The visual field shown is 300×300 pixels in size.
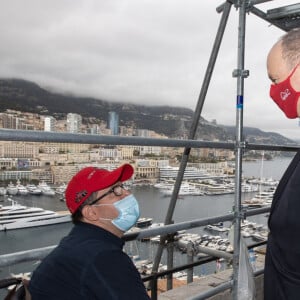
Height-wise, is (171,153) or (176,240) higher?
(171,153)

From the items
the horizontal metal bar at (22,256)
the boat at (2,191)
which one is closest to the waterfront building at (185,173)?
the boat at (2,191)

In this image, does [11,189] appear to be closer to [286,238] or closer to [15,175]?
[15,175]

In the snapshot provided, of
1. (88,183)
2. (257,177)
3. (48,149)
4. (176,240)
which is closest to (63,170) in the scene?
(48,149)

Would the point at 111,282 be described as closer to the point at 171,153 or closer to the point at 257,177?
the point at 171,153

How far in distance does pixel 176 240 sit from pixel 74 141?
5.26 ft

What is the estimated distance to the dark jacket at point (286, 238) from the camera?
86 cm

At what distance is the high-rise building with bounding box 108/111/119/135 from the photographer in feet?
6.56

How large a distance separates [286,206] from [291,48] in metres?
0.40

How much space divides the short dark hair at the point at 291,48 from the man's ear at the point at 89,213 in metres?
0.88

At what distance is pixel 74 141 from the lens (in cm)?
139

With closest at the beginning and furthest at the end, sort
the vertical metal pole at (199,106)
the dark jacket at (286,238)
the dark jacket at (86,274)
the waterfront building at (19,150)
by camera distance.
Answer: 1. the dark jacket at (286,238)
2. the dark jacket at (86,274)
3. the waterfront building at (19,150)
4. the vertical metal pole at (199,106)

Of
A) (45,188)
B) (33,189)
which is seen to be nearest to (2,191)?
(33,189)

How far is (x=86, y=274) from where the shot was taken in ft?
3.78

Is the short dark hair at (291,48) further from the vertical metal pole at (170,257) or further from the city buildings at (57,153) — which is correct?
the vertical metal pole at (170,257)
